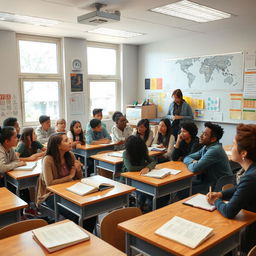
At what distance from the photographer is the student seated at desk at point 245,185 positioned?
6.35 ft

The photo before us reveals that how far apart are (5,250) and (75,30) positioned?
4.85m

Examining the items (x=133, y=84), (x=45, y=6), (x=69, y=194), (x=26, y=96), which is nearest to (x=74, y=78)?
(x=26, y=96)

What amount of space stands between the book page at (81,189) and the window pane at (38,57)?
167 inches

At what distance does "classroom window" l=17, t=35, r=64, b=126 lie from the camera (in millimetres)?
6141

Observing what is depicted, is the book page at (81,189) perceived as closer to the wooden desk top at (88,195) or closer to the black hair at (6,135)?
the wooden desk top at (88,195)

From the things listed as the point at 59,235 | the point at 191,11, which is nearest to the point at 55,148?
the point at 59,235

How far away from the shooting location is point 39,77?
249 inches

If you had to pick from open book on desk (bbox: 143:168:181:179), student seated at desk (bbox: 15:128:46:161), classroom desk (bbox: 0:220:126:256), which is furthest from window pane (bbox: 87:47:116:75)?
classroom desk (bbox: 0:220:126:256)

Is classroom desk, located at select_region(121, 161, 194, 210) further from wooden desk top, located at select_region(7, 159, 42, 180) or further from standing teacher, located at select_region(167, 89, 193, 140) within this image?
standing teacher, located at select_region(167, 89, 193, 140)

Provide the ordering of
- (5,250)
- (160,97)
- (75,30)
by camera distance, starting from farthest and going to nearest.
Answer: (160,97), (75,30), (5,250)

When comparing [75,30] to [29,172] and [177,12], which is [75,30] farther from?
[29,172]

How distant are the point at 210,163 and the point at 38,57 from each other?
478 centimetres

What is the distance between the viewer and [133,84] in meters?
7.84

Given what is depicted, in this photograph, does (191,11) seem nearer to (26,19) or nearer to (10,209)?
(26,19)
